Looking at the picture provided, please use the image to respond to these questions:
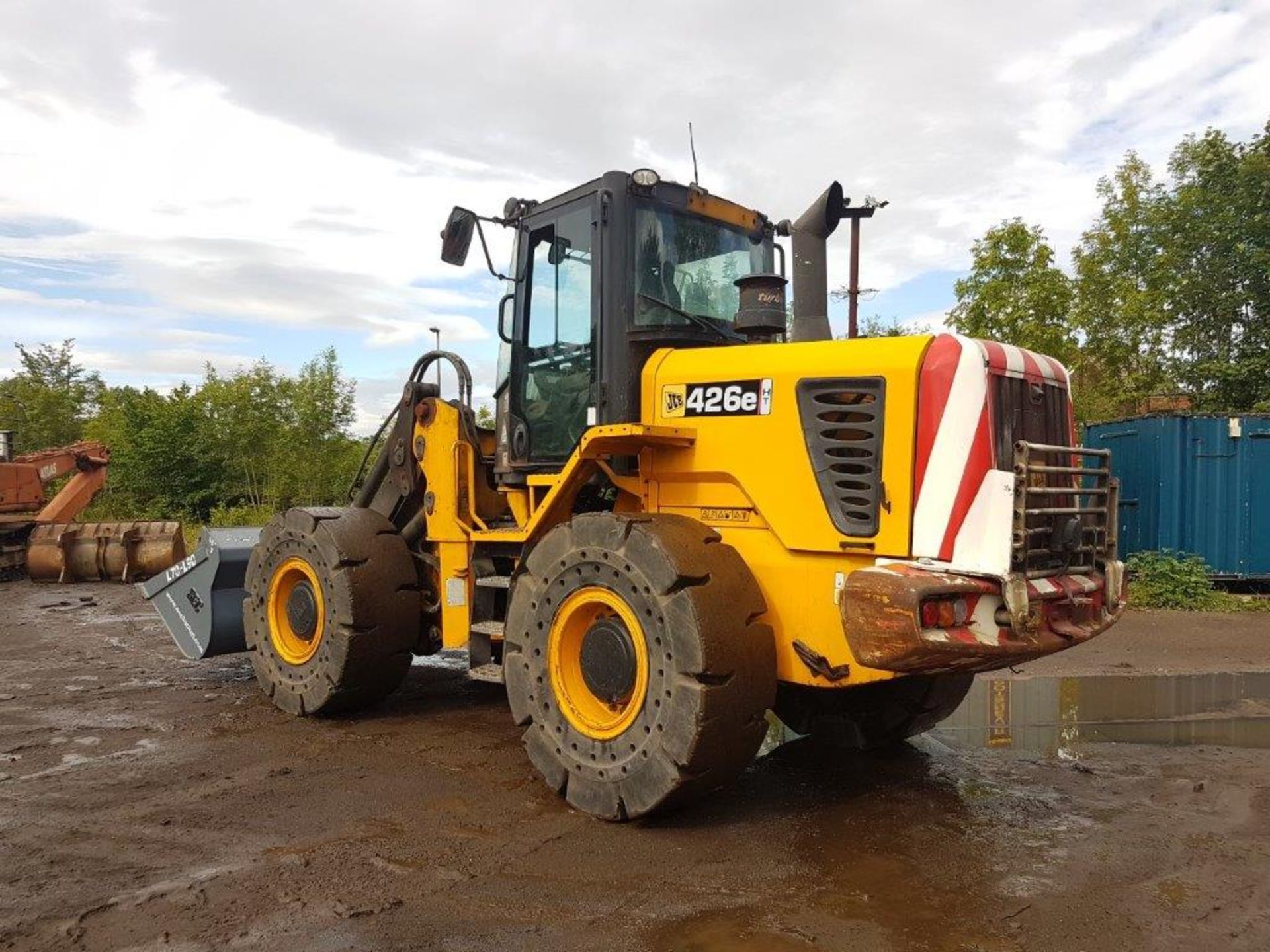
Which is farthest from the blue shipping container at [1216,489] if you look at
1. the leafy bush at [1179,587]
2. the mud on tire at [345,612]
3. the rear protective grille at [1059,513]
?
the mud on tire at [345,612]

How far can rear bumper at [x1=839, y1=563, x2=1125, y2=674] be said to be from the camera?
12.3ft

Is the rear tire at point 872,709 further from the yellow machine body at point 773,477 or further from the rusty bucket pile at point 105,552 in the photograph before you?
the rusty bucket pile at point 105,552

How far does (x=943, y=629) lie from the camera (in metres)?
3.84

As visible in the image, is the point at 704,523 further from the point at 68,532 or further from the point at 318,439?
the point at 318,439

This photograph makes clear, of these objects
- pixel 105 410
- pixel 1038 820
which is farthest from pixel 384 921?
pixel 105 410

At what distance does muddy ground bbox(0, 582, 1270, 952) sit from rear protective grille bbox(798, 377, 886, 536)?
1496 mm

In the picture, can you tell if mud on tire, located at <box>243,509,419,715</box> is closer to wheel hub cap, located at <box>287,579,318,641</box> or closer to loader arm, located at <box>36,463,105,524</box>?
wheel hub cap, located at <box>287,579,318,641</box>

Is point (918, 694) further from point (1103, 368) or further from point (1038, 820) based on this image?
point (1103, 368)

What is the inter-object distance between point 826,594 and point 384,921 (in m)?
2.25

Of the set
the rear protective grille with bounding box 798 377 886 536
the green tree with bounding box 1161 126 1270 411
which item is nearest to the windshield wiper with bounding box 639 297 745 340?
the rear protective grille with bounding box 798 377 886 536

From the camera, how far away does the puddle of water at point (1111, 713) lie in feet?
19.7

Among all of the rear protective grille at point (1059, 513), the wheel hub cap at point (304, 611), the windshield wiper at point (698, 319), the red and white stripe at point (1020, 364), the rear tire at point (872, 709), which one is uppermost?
the windshield wiper at point (698, 319)

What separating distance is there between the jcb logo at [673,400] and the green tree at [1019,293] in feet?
40.8


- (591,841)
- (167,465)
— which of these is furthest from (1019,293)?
(167,465)
